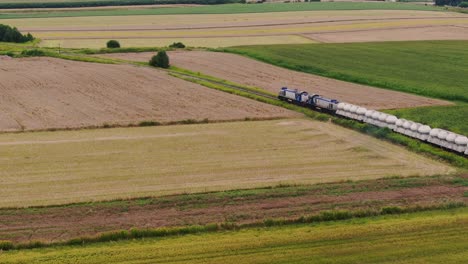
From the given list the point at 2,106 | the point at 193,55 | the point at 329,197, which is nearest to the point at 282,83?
the point at 193,55

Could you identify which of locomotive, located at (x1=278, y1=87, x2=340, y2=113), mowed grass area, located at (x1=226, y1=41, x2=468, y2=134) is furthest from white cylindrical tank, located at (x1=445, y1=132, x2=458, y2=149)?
locomotive, located at (x1=278, y1=87, x2=340, y2=113)

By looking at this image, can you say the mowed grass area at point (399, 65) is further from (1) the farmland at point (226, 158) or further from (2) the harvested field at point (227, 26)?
(2) the harvested field at point (227, 26)

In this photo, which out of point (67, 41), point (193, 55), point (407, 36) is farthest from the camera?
point (407, 36)

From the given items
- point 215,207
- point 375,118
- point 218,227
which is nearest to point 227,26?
point 375,118

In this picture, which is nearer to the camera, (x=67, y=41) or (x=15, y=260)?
(x=15, y=260)

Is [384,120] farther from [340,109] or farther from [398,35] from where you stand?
[398,35]

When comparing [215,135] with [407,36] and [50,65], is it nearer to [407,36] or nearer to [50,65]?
[50,65]
